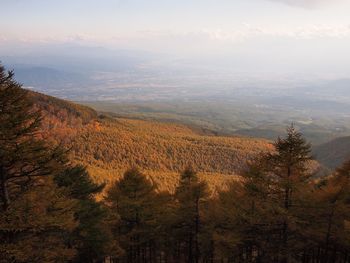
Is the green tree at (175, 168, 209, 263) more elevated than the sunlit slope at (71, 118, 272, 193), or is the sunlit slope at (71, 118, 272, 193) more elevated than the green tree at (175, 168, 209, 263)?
the green tree at (175, 168, 209, 263)

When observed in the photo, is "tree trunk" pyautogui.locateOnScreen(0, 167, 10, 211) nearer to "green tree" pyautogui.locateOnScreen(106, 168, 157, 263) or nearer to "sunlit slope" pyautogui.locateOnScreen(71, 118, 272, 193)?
"green tree" pyautogui.locateOnScreen(106, 168, 157, 263)

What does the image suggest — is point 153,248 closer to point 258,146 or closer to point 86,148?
point 86,148

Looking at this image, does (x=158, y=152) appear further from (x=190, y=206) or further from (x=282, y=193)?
(x=282, y=193)

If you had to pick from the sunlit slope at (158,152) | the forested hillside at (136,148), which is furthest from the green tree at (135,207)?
the forested hillside at (136,148)

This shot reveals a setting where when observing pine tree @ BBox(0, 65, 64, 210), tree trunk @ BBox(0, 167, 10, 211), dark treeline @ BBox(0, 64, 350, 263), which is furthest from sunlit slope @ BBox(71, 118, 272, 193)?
tree trunk @ BBox(0, 167, 10, 211)

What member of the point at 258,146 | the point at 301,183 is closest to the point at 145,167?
the point at 258,146

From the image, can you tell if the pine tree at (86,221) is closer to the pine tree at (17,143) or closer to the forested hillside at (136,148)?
the pine tree at (17,143)
